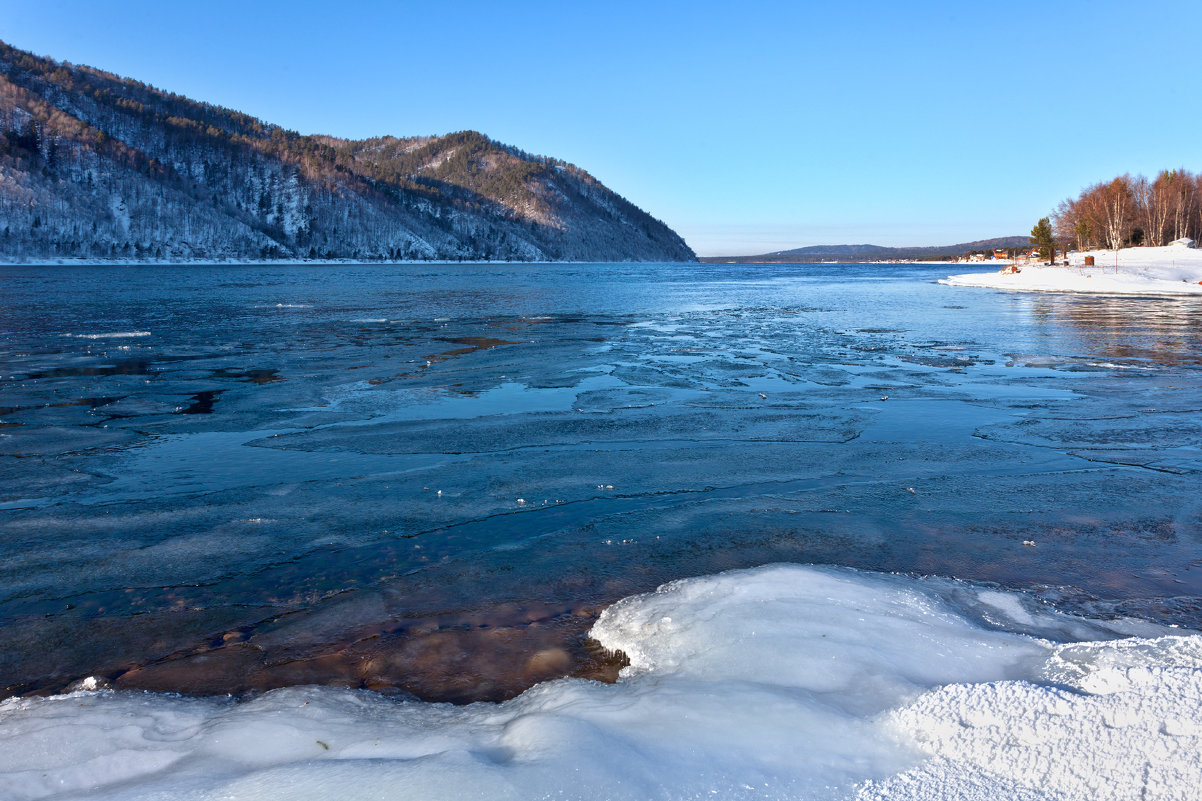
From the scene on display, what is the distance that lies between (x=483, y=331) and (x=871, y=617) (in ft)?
57.3

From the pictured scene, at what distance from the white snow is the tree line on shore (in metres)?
17.8

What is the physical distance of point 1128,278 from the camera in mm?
45656

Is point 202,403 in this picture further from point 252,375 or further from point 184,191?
point 184,191

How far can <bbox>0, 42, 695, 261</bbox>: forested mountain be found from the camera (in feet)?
289

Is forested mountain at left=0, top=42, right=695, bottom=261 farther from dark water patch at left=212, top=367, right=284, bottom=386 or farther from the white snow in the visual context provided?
the white snow

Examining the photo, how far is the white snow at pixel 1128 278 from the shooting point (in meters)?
41.6

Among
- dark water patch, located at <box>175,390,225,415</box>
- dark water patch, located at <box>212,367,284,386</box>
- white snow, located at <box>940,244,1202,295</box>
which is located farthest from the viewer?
white snow, located at <box>940,244,1202,295</box>

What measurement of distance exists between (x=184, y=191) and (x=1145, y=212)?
12970cm

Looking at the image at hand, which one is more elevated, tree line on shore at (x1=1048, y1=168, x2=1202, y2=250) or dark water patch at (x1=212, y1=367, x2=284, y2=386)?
tree line on shore at (x1=1048, y1=168, x2=1202, y2=250)

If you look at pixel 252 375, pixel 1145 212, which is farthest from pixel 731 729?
pixel 1145 212

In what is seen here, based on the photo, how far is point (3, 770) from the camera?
2.88m

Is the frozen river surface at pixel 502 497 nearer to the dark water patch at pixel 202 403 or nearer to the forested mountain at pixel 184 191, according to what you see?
the dark water patch at pixel 202 403

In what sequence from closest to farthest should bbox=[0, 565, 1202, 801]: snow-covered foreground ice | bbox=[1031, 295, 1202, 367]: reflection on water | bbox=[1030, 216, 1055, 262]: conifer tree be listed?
bbox=[0, 565, 1202, 801]: snow-covered foreground ice → bbox=[1031, 295, 1202, 367]: reflection on water → bbox=[1030, 216, 1055, 262]: conifer tree

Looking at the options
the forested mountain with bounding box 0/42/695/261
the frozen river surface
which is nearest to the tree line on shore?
the frozen river surface
